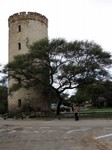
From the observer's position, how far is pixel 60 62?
1559 inches

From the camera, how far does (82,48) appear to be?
39500mm

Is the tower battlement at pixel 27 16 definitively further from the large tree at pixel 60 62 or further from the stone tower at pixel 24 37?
the large tree at pixel 60 62

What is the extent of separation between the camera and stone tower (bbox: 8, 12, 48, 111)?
152ft

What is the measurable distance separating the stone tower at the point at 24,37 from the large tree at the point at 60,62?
6648mm

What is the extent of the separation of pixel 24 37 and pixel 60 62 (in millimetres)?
10316

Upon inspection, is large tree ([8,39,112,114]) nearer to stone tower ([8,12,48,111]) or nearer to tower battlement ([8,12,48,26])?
stone tower ([8,12,48,111])

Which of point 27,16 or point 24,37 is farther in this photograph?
point 27,16

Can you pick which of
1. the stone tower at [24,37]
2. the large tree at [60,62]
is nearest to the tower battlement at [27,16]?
the stone tower at [24,37]

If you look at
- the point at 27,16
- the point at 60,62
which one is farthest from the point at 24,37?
the point at 60,62

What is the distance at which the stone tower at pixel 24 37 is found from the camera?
4647 centimetres

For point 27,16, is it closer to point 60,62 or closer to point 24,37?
point 24,37

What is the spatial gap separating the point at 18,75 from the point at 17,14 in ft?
40.3

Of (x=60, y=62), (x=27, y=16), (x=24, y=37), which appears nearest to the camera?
(x=60, y=62)

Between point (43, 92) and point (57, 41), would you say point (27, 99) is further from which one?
point (57, 41)
